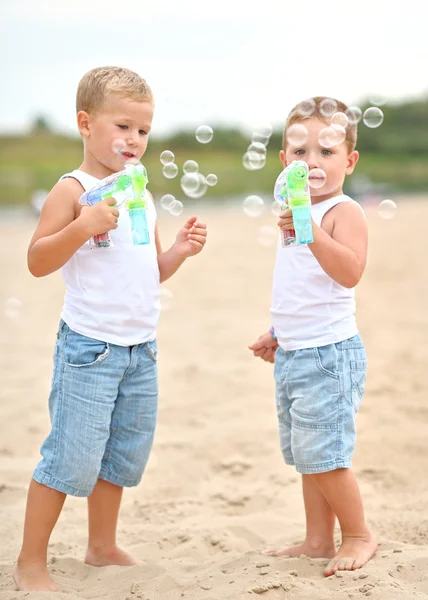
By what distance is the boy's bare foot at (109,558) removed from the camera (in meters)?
2.68

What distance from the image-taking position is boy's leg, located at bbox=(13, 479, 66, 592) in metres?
2.46

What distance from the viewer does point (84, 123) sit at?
8.36ft

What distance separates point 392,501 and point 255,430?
980mm

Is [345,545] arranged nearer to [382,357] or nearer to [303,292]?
[303,292]

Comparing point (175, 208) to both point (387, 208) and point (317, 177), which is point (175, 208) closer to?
point (317, 177)

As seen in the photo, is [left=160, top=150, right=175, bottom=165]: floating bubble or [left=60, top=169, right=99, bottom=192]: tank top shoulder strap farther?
[left=160, top=150, right=175, bottom=165]: floating bubble

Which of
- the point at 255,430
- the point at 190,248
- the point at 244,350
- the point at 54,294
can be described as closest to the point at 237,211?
the point at 54,294

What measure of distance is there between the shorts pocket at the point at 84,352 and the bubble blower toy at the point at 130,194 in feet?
1.14

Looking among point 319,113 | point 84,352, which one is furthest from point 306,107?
point 84,352

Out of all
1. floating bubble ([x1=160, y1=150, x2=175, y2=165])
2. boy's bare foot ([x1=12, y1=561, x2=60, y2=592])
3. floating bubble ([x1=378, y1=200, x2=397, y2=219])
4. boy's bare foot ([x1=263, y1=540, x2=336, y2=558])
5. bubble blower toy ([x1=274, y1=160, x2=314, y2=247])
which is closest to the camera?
bubble blower toy ([x1=274, y1=160, x2=314, y2=247])

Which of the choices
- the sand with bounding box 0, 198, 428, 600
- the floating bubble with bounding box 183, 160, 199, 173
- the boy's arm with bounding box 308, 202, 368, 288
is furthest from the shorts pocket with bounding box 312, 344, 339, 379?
the floating bubble with bounding box 183, 160, 199, 173

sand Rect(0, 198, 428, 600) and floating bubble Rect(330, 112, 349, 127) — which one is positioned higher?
floating bubble Rect(330, 112, 349, 127)

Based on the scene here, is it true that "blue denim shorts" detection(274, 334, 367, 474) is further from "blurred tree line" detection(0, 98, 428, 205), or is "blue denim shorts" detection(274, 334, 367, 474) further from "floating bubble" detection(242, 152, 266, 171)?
"blurred tree line" detection(0, 98, 428, 205)

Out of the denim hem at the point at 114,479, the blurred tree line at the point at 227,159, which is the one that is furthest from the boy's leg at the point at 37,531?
the blurred tree line at the point at 227,159
